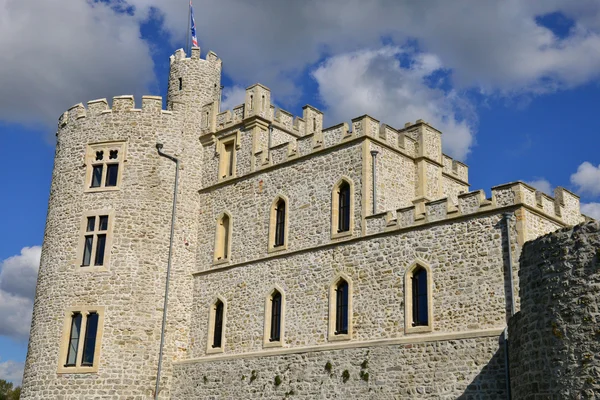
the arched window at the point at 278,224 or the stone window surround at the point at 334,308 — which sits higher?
the arched window at the point at 278,224

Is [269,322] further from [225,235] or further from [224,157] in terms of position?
[224,157]

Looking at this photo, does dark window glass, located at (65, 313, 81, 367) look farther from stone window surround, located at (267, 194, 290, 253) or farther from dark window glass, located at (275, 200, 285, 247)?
dark window glass, located at (275, 200, 285, 247)

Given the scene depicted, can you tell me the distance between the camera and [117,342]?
81.4 ft

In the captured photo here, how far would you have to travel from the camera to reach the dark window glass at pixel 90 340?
2489 cm

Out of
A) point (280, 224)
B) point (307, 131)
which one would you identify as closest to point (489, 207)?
point (280, 224)

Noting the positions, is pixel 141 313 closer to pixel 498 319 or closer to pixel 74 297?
pixel 74 297

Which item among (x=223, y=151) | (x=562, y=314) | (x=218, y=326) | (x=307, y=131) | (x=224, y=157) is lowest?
(x=562, y=314)

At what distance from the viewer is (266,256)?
80.8 ft

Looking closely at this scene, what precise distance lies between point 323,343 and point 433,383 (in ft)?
13.0

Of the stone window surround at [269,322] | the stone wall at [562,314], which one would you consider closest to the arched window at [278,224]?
the stone window surround at [269,322]

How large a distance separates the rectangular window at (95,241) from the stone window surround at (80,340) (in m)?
1.59

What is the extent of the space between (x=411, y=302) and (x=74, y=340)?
11.8m

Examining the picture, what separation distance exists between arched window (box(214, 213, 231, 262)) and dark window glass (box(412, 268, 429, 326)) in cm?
785

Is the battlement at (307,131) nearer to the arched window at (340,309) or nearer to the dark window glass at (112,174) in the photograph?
the dark window glass at (112,174)
